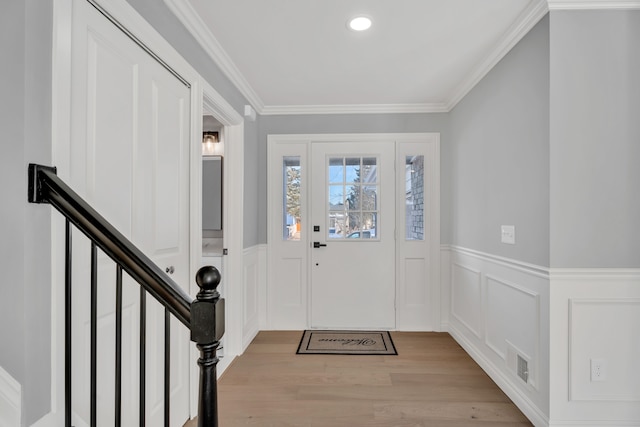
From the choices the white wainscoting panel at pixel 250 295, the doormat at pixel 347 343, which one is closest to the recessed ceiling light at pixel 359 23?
the white wainscoting panel at pixel 250 295

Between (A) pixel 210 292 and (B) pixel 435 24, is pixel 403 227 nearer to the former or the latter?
(B) pixel 435 24

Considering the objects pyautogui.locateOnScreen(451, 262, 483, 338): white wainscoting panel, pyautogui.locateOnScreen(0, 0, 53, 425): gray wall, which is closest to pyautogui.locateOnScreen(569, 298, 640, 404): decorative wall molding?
pyautogui.locateOnScreen(451, 262, 483, 338): white wainscoting panel

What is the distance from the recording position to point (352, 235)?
3.84m

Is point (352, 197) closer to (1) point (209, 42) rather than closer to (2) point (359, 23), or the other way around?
(2) point (359, 23)

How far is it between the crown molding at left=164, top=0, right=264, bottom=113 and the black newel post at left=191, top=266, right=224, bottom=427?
5.48 ft

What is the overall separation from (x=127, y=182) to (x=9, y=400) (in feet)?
2.86

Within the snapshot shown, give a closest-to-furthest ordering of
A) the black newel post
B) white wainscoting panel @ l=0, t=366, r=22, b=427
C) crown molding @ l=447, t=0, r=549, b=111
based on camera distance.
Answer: the black newel post → white wainscoting panel @ l=0, t=366, r=22, b=427 → crown molding @ l=447, t=0, r=549, b=111

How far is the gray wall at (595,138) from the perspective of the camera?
1914mm

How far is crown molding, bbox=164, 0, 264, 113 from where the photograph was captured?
6.46ft

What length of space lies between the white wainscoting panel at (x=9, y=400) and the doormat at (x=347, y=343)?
7.79 feet

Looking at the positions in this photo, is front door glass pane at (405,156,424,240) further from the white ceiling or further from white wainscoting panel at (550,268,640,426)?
white wainscoting panel at (550,268,640,426)

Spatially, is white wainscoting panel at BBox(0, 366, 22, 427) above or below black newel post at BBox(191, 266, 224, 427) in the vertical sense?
below

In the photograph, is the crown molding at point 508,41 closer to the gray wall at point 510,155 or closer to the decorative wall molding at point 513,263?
the gray wall at point 510,155

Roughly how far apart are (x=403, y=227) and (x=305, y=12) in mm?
2356
